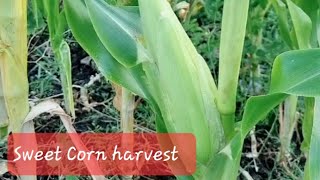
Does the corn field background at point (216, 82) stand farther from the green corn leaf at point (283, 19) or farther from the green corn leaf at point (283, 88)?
the green corn leaf at point (283, 88)

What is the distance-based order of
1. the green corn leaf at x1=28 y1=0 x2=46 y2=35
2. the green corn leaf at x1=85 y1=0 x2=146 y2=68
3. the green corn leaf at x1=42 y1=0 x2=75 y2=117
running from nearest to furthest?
the green corn leaf at x1=85 y1=0 x2=146 y2=68, the green corn leaf at x1=42 y1=0 x2=75 y2=117, the green corn leaf at x1=28 y1=0 x2=46 y2=35

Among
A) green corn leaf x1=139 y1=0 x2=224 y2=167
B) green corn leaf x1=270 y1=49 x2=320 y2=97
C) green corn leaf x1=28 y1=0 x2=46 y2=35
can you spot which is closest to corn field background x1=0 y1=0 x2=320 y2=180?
Answer: green corn leaf x1=28 y1=0 x2=46 y2=35

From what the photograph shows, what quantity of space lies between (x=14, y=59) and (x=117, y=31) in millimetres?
204

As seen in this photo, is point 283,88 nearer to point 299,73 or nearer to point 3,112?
point 299,73

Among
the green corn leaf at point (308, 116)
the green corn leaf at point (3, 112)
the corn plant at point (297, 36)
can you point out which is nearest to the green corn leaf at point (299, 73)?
the corn plant at point (297, 36)

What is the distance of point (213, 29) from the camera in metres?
1.82

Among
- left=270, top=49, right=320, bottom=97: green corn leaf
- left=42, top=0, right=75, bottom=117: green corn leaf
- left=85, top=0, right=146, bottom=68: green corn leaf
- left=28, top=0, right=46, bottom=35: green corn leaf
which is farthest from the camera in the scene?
left=28, top=0, right=46, bottom=35: green corn leaf

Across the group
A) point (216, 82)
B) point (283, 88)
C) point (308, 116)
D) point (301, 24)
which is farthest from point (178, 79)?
point (216, 82)

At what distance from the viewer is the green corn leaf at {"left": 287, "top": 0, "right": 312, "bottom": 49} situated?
108 cm

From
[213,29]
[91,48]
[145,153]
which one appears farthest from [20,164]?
[213,29]

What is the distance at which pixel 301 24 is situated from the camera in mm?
1104

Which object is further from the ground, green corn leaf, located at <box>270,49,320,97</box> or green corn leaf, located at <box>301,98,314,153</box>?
green corn leaf, located at <box>270,49,320,97</box>

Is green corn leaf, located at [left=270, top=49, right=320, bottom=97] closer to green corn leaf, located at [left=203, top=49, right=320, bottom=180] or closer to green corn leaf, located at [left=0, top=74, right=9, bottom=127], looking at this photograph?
green corn leaf, located at [left=203, top=49, right=320, bottom=180]

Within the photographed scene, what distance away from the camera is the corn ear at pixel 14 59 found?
107 centimetres
